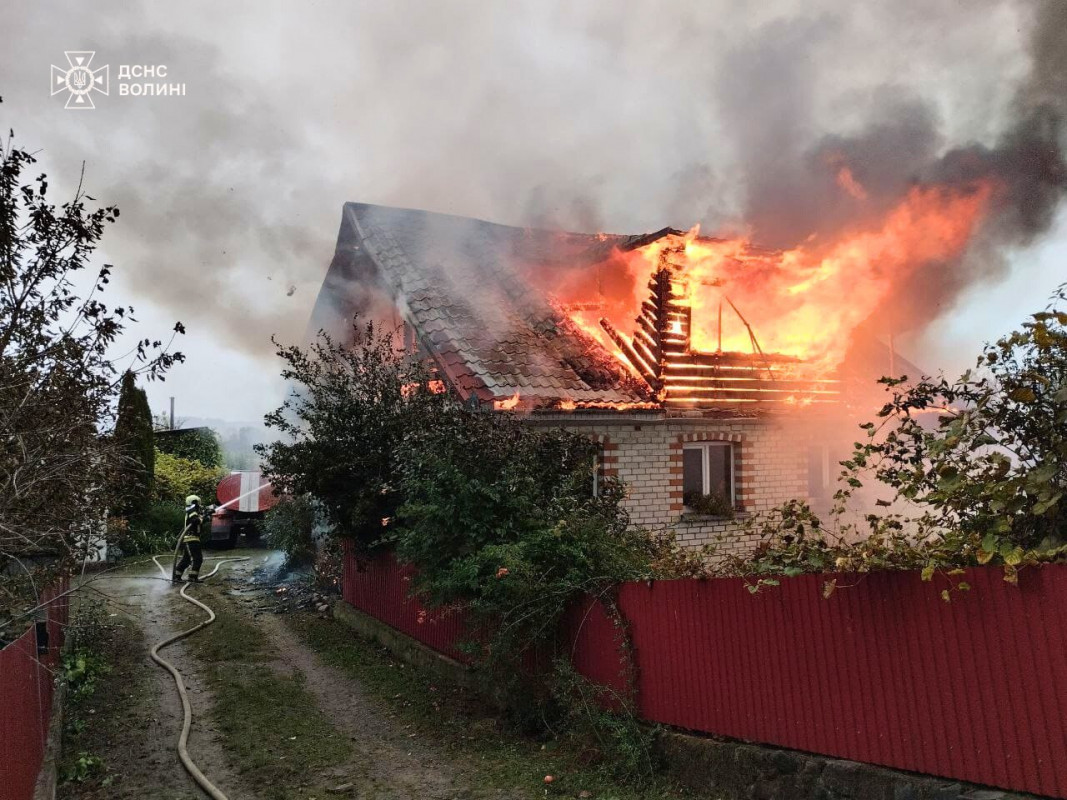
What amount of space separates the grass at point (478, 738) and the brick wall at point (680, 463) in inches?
143

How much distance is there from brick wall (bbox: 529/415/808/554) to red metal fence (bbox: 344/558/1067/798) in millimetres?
3958

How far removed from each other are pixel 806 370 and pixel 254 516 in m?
15.9

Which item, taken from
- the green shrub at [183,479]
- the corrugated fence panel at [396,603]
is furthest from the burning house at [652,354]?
the green shrub at [183,479]

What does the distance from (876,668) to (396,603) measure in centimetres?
697

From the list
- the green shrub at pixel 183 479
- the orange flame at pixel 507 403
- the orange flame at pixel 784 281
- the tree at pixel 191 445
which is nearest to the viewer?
the orange flame at pixel 507 403

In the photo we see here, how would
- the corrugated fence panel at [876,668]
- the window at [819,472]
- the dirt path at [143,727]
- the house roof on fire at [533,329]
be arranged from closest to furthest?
the corrugated fence panel at [876,668] → the dirt path at [143,727] → the house roof on fire at [533,329] → the window at [819,472]

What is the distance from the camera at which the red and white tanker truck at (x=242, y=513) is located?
808 inches

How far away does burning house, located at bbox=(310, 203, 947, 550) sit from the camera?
34.5 ft

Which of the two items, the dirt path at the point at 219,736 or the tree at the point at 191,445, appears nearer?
the dirt path at the point at 219,736

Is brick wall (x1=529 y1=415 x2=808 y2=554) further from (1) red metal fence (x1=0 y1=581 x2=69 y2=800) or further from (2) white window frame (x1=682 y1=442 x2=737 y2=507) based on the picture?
(1) red metal fence (x1=0 y1=581 x2=69 y2=800)

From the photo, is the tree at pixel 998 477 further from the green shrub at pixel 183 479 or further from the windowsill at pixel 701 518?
the green shrub at pixel 183 479

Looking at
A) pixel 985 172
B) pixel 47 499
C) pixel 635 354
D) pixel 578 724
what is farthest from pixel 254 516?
pixel 985 172

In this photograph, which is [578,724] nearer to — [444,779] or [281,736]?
[444,779]

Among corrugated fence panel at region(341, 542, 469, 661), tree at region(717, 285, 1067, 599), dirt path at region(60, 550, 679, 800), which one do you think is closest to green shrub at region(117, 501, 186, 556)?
dirt path at region(60, 550, 679, 800)
